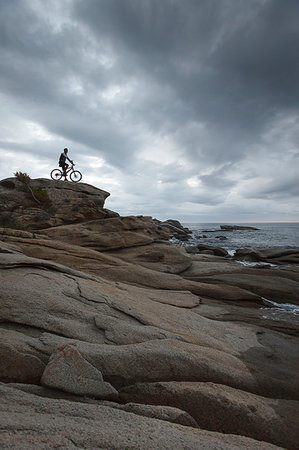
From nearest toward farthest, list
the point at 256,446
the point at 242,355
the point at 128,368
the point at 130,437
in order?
the point at 130,437 → the point at 256,446 → the point at 128,368 → the point at 242,355

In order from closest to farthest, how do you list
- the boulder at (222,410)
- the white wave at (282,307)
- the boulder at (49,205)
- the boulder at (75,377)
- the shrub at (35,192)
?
the boulder at (75,377)
the boulder at (222,410)
the white wave at (282,307)
the boulder at (49,205)
the shrub at (35,192)

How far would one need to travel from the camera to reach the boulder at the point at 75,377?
3852 mm

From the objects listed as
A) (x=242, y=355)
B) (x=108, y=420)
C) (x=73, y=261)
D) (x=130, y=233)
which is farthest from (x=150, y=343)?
(x=130, y=233)

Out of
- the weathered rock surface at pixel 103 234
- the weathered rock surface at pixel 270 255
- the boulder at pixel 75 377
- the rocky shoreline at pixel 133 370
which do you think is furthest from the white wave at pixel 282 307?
the weathered rock surface at pixel 270 255

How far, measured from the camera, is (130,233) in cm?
1934

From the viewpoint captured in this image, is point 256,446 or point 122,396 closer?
point 256,446

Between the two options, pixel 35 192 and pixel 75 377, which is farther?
pixel 35 192

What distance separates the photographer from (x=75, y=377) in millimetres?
3930

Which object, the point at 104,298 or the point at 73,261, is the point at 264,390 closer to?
the point at 104,298

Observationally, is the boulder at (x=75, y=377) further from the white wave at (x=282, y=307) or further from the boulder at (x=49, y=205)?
the boulder at (x=49, y=205)

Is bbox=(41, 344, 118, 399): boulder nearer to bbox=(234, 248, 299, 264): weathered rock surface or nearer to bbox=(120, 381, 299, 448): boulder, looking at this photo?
bbox=(120, 381, 299, 448): boulder

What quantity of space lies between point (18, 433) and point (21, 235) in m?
13.0

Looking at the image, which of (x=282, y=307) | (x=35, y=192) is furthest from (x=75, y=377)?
(x=35, y=192)

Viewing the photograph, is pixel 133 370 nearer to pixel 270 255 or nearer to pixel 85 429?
pixel 85 429
